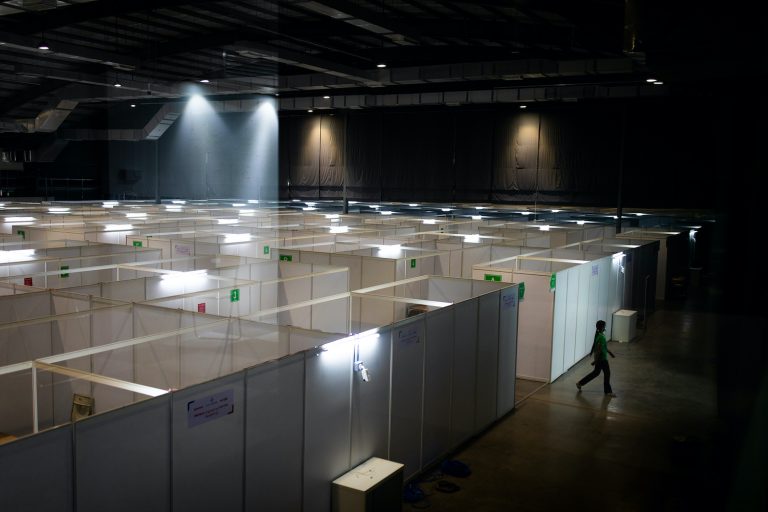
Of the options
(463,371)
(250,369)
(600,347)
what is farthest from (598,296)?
(250,369)

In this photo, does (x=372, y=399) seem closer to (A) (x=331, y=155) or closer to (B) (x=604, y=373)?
(B) (x=604, y=373)

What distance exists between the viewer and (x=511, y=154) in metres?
26.2

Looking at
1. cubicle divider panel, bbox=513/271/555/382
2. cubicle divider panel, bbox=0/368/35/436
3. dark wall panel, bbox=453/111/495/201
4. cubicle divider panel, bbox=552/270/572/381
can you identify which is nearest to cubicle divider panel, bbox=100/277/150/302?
cubicle divider panel, bbox=0/368/35/436

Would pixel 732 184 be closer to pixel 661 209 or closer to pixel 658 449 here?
pixel 658 449

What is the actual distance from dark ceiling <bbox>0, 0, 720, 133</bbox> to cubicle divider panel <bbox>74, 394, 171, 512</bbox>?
8.72 meters

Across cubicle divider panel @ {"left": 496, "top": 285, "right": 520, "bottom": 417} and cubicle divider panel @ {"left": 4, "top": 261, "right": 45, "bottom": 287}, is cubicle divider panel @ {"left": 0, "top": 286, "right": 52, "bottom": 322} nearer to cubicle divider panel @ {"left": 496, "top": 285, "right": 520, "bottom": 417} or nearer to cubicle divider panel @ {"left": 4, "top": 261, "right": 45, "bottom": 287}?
cubicle divider panel @ {"left": 4, "top": 261, "right": 45, "bottom": 287}

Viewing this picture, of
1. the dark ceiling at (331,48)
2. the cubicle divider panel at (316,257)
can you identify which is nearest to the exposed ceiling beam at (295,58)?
the dark ceiling at (331,48)

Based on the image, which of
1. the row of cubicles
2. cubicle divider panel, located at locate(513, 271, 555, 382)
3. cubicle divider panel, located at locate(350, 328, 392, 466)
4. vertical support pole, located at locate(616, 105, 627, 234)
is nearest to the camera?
the row of cubicles

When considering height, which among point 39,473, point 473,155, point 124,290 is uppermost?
point 473,155

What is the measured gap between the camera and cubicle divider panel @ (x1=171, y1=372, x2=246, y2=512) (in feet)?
16.2

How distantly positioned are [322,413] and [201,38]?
1462cm

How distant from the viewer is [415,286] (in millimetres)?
12516

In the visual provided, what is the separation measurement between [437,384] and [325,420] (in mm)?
2170

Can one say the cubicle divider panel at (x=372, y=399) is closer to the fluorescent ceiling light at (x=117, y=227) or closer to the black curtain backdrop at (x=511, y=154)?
the fluorescent ceiling light at (x=117, y=227)
